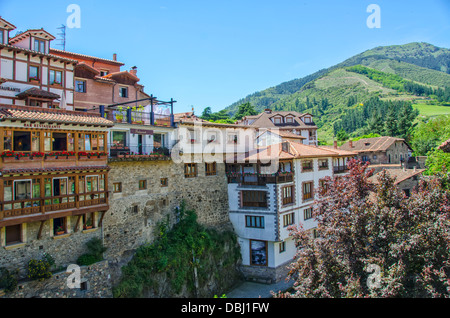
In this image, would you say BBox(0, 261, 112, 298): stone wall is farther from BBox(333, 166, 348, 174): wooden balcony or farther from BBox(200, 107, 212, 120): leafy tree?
BBox(200, 107, 212, 120): leafy tree

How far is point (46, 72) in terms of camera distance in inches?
918

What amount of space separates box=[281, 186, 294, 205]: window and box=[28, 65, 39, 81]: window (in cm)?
2134

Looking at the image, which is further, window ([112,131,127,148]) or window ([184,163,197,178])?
window ([184,163,197,178])

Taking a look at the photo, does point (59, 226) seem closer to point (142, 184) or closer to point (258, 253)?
point (142, 184)

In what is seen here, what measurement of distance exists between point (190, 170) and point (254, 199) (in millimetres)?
6510

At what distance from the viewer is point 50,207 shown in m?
17.8

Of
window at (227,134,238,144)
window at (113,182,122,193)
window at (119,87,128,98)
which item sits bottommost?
window at (113,182,122,193)

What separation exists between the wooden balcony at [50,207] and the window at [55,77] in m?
10.0

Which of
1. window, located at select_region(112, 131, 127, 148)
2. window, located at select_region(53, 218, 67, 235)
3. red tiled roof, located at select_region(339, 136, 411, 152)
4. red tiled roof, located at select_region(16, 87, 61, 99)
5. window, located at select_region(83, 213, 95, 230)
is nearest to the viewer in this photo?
window, located at select_region(53, 218, 67, 235)

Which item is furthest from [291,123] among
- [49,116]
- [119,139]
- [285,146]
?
[49,116]

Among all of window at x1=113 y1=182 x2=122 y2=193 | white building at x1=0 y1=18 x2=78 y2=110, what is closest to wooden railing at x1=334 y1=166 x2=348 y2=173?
window at x1=113 y1=182 x2=122 y2=193

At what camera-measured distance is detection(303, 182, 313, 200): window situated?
103 ft
